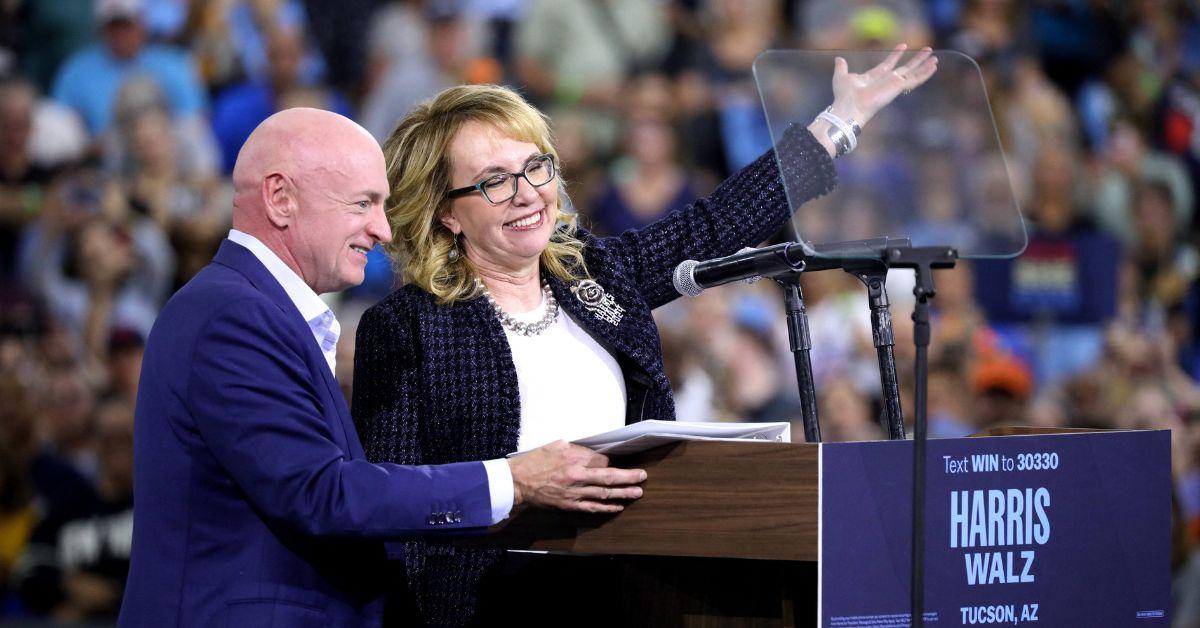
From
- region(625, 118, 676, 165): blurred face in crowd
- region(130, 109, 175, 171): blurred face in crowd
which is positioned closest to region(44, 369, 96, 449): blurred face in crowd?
region(130, 109, 175, 171): blurred face in crowd

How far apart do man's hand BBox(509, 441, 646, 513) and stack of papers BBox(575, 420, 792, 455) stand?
25mm

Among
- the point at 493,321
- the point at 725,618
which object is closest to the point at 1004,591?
the point at 725,618

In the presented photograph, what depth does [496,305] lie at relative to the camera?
A: 8.49 feet

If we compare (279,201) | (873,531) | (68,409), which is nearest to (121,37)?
(68,409)

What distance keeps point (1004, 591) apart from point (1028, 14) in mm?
5805

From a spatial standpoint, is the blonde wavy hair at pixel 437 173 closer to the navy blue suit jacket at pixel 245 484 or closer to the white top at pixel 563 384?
the white top at pixel 563 384

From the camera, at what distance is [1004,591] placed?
2.02 meters

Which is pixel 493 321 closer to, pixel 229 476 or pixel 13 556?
pixel 229 476

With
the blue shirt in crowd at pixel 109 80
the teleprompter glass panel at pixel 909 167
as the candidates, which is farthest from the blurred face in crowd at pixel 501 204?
the blue shirt in crowd at pixel 109 80

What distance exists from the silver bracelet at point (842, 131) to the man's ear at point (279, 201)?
0.94 m

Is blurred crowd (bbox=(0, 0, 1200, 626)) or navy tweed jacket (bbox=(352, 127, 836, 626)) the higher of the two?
blurred crowd (bbox=(0, 0, 1200, 626))

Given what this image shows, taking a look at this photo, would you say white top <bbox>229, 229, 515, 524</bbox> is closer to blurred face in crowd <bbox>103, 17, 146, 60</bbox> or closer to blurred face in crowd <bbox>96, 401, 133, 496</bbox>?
blurred face in crowd <bbox>96, 401, 133, 496</bbox>

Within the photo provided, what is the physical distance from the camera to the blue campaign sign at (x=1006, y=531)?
1930 millimetres

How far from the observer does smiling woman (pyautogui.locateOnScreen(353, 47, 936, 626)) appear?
2.43 meters
